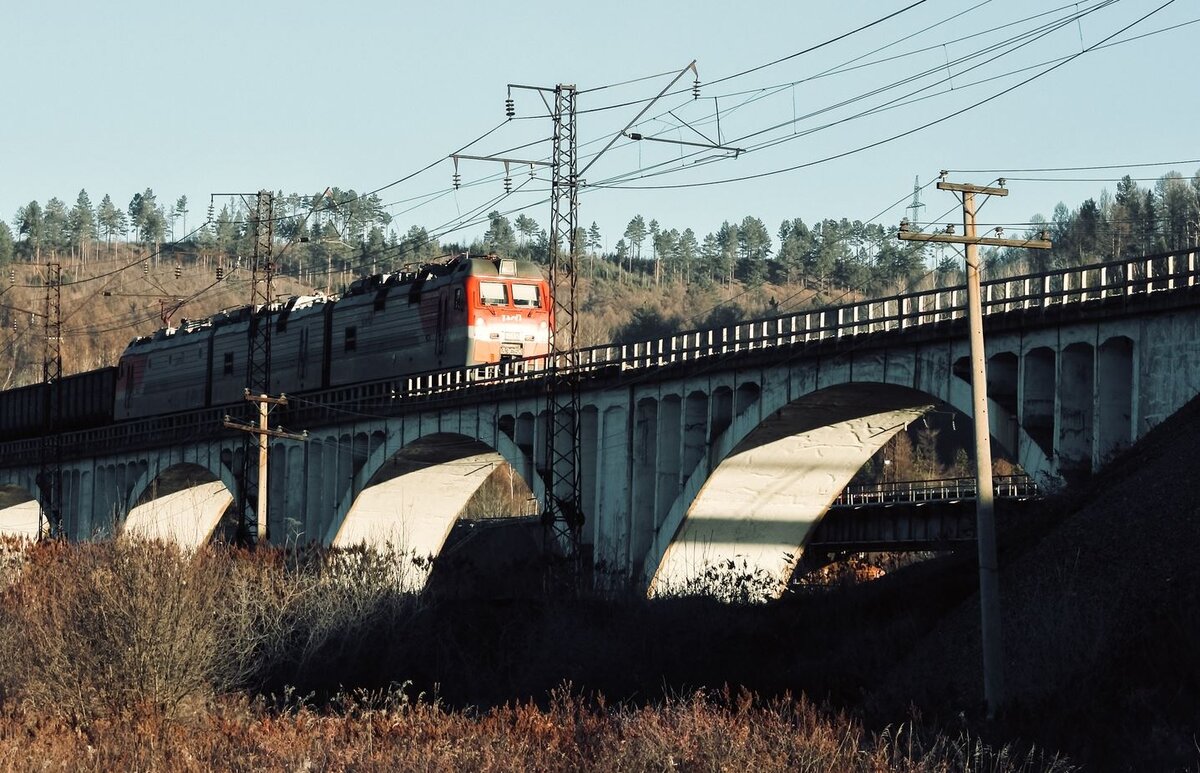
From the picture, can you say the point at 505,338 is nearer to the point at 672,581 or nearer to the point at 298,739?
the point at 672,581

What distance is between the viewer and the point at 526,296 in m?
58.2

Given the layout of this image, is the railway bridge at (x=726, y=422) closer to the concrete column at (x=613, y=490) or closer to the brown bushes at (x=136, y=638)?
the concrete column at (x=613, y=490)

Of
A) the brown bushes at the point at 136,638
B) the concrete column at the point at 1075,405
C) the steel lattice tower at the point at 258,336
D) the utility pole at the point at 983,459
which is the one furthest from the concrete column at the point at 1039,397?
the steel lattice tower at the point at 258,336

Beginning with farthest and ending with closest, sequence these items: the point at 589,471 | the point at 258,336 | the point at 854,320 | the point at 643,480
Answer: the point at 258,336, the point at 589,471, the point at 643,480, the point at 854,320

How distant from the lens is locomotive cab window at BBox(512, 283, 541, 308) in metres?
57.5

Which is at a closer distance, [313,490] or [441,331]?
[441,331]

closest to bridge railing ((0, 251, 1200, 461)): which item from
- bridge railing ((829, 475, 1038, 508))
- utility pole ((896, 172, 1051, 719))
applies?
utility pole ((896, 172, 1051, 719))

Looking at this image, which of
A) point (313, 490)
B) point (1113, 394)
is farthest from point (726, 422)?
point (313, 490)

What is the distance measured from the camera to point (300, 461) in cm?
6706

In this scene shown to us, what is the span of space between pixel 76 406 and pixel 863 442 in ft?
180

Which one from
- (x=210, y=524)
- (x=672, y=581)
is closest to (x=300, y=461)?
(x=210, y=524)

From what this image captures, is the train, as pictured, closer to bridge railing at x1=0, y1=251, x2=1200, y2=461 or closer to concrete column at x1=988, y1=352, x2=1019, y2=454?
bridge railing at x1=0, y1=251, x2=1200, y2=461

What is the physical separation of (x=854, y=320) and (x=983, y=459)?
17.9 metres

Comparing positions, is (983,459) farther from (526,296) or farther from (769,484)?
(526,296)
